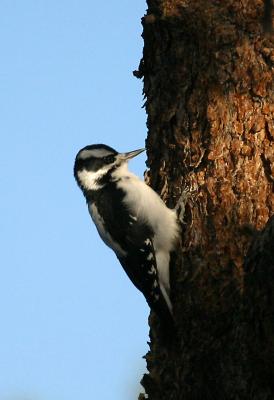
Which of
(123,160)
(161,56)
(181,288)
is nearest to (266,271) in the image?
(181,288)

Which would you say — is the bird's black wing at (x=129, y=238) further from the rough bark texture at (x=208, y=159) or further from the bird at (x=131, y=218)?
the rough bark texture at (x=208, y=159)

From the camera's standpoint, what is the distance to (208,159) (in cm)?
503

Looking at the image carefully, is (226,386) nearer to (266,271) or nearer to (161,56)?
(266,271)

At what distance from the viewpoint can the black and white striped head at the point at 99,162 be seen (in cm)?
612

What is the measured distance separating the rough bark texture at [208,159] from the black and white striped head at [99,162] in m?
0.71

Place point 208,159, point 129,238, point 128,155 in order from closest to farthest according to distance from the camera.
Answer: point 208,159 < point 129,238 < point 128,155

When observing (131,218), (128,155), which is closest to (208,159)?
(131,218)

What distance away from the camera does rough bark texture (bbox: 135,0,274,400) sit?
4734mm

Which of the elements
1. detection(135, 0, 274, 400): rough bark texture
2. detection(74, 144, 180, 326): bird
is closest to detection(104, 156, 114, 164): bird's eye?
detection(74, 144, 180, 326): bird

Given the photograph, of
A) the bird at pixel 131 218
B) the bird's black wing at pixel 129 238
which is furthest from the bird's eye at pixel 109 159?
the bird's black wing at pixel 129 238

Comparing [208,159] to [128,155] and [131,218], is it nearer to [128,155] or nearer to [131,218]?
[131,218]

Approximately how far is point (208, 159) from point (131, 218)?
0.99 metres

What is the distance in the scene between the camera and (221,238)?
4.86 m

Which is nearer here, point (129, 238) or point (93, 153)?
point (129, 238)
